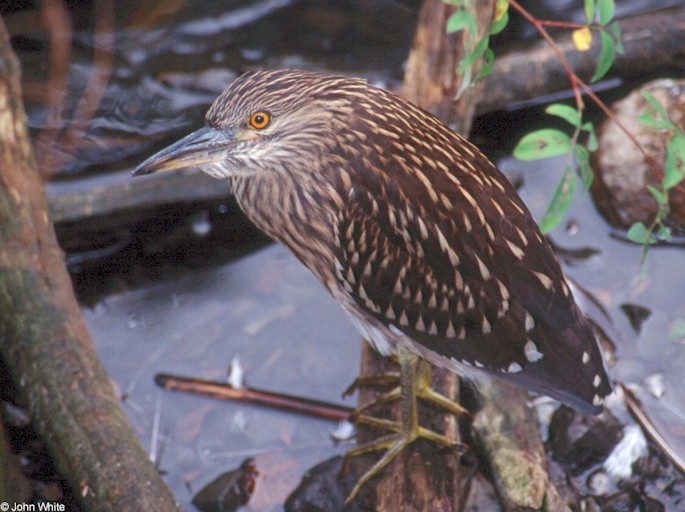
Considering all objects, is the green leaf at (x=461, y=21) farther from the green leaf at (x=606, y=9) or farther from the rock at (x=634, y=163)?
the rock at (x=634, y=163)

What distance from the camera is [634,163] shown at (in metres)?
4.17

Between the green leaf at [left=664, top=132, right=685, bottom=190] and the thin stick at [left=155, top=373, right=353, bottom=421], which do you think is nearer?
the green leaf at [left=664, top=132, right=685, bottom=190]

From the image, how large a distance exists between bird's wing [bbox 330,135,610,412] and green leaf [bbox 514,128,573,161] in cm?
14

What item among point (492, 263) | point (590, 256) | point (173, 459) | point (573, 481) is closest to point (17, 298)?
point (173, 459)

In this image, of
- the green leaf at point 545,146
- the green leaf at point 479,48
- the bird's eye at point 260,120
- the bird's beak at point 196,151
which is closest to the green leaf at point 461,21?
the green leaf at point 479,48

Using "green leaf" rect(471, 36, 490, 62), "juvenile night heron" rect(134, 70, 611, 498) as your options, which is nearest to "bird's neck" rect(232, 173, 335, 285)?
"juvenile night heron" rect(134, 70, 611, 498)

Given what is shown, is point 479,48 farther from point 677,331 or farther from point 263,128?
point 677,331

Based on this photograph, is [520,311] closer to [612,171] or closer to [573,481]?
[573,481]

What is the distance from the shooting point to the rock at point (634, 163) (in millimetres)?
4105

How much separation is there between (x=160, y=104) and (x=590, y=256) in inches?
96.0

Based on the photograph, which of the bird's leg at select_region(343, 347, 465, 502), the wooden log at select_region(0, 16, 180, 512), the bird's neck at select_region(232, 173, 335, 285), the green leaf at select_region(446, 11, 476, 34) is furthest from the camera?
the bird's leg at select_region(343, 347, 465, 502)

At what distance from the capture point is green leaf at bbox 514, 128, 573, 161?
2.97m

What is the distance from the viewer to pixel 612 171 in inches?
167

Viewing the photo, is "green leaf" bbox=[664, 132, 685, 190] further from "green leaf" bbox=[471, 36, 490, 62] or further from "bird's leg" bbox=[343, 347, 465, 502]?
"bird's leg" bbox=[343, 347, 465, 502]
